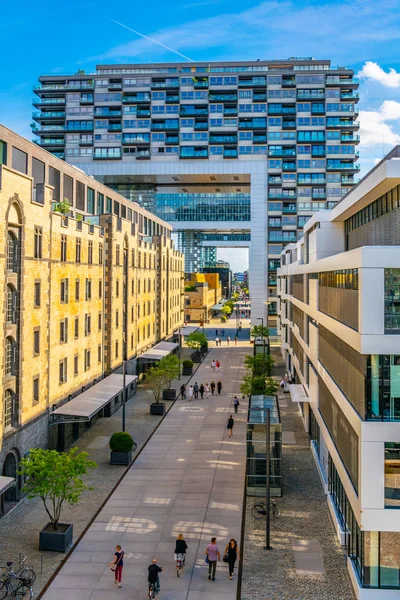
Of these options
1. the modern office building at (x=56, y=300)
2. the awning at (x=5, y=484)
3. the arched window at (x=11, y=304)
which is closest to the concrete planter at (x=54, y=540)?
the awning at (x=5, y=484)

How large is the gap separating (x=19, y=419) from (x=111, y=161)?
74.5 metres

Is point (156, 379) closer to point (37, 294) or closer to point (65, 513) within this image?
point (37, 294)

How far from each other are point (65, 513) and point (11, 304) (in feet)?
31.0

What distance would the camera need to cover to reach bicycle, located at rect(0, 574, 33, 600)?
16453mm

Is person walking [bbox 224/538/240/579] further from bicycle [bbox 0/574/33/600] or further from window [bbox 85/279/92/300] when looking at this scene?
window [bbox 85/279/92/300]

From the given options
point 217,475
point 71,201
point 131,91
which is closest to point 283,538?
point 217,475

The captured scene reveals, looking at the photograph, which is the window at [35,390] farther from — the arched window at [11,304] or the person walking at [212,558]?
the person walking at [212,558]

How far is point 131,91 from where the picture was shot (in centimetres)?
9450

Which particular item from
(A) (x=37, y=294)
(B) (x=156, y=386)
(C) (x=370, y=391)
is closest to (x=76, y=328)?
(A) (x=37, y=294)

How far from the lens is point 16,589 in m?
16.5

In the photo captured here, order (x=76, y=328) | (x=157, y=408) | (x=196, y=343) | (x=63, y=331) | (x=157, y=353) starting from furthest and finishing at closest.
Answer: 1. (x=196, y=343)
2. (x=157, y=353)
3. (x=157, y=408)
4. (x=76, y=328)
5. (x=63, y=331)

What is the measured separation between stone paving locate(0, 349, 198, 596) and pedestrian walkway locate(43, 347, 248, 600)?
0.53 meters

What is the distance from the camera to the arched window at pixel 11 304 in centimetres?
2519

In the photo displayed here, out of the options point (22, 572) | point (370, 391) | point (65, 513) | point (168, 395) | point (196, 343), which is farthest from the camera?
point (196, 343)
